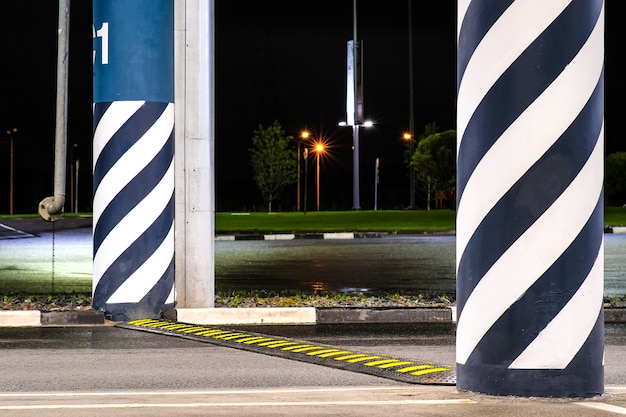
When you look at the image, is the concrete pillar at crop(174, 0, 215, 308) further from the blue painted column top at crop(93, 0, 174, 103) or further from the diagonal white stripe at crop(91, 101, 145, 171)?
the diagonal white stripe at crop(91, 101, 145, 171)

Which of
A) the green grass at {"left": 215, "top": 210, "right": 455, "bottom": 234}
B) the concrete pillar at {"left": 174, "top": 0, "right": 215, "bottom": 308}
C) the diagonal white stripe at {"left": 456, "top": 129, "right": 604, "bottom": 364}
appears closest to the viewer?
the diagonal white stripe at {"left": 456, "top": 129, "right": 604, "bottom": 364}

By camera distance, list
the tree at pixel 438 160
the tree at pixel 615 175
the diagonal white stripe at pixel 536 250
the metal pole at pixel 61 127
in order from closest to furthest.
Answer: the diagonal white stripe at pixel 536 250 < the metal pole at pixel 61 127 < the tree at pixel 438 160 < the tree at pixel 615 175

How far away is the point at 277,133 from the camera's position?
8788 centimetres

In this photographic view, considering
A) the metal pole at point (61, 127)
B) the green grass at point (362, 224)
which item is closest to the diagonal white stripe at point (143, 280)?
the metal pole at point (61, 127)

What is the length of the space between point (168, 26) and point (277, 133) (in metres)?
77.1

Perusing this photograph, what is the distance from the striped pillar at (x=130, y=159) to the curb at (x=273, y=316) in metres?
0.26

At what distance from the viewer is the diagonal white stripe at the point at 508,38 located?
18.3 feet

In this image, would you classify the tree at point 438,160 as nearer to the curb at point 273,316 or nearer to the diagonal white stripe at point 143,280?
the curb at point 273,316

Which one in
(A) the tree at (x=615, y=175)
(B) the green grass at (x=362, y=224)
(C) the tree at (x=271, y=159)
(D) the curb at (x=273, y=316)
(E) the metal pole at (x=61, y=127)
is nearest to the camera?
(E) the metal pole at (x=61, y=127)

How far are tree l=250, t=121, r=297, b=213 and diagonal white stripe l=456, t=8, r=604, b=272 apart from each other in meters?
81.1

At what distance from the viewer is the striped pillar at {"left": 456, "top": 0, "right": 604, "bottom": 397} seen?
555 cm

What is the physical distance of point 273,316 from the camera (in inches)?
434

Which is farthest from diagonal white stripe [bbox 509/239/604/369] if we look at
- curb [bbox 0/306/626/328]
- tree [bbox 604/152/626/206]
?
tree [bbox 604/152/626/206]

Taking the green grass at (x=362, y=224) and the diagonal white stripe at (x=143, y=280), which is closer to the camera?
the diagonal white stripe at (x=143, y=280)
